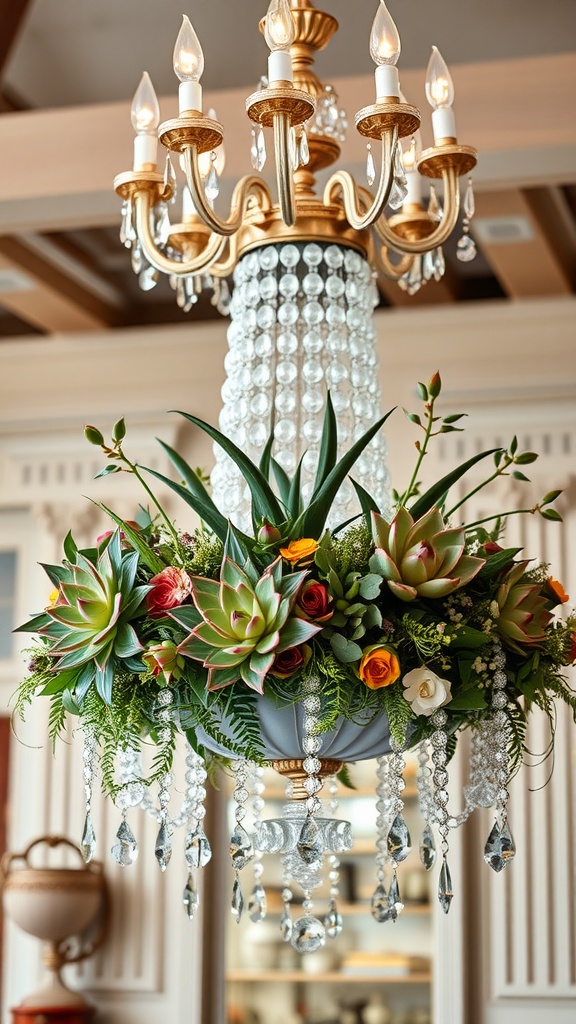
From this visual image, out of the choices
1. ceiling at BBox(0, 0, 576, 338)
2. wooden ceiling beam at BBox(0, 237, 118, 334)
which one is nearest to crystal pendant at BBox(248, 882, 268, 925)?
ceiling at BBox(0, 0, 576, 338)

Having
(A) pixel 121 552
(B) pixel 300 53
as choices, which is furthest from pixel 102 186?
(A) pixel 121 552

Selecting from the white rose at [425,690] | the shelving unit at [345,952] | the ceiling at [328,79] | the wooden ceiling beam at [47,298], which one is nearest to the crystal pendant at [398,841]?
the white rose at [425,690]

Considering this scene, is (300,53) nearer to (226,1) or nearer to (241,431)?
(241,431)

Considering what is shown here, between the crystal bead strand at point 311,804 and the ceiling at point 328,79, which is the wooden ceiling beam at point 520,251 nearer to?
the ceiling at point 328,79

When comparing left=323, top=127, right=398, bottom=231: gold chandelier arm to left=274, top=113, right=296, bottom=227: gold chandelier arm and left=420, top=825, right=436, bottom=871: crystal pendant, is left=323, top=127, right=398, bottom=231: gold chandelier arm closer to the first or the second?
left=274, top=113, right=296, bottom=227: gold chandelier arm

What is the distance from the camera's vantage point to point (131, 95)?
3.99m

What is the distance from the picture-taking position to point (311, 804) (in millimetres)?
1401

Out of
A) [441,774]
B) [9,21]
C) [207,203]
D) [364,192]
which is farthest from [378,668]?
[9,21]

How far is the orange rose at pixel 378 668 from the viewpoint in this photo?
134cm

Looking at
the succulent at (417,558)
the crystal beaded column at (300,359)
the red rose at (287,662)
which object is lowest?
the red rose at (287,662)

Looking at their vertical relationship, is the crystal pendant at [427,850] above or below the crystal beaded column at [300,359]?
below

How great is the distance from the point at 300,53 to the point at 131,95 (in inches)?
86.5

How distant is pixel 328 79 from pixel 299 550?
2.10 m

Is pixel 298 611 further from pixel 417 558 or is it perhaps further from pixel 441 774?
pixel 441 774
